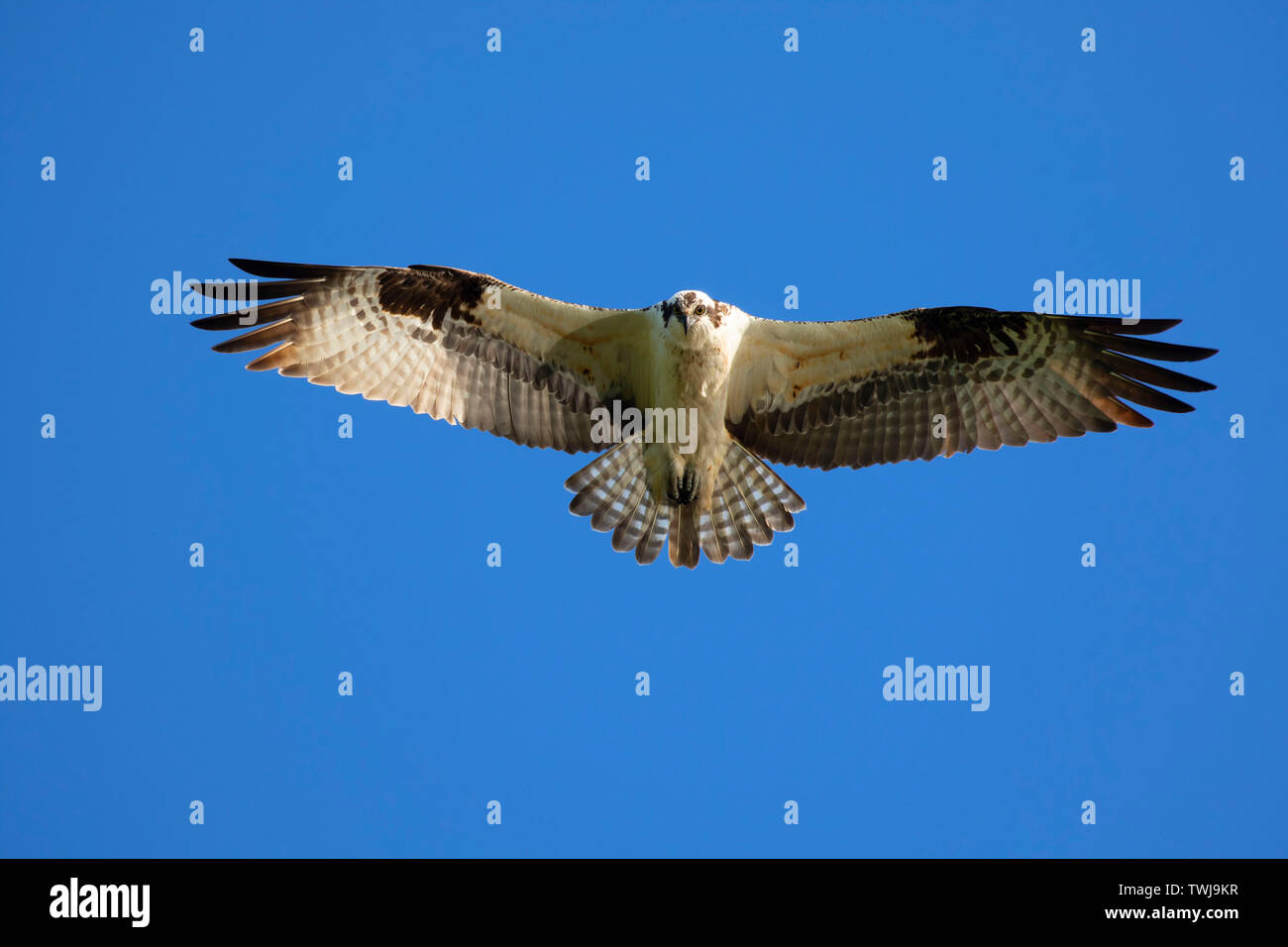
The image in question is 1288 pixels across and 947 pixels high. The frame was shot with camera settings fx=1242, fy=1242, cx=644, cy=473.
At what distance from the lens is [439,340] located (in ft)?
34.4

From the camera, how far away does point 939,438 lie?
34.6 ft

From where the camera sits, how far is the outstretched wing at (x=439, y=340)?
33.6 feet

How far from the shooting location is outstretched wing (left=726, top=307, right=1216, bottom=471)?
10.1 m

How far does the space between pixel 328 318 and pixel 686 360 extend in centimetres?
301

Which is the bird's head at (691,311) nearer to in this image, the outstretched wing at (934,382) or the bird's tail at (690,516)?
the outstretched wing at (934,382)

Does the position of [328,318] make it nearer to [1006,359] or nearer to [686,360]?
[686,360]

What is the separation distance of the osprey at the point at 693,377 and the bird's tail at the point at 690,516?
0.04 feet

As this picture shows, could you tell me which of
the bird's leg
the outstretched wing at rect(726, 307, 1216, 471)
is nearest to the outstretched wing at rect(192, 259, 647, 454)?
the bird's leg

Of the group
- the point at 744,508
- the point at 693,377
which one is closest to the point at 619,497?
the point at 744,508

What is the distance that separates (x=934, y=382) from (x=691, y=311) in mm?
2284

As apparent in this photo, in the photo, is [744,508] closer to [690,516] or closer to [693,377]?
[690,516]

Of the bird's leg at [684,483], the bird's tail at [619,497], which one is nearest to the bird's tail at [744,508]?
the bird's leg at [684,483]

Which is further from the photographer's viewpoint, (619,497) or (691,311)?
(619,497)

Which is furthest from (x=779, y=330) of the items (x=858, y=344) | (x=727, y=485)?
(x=727, y=485)
